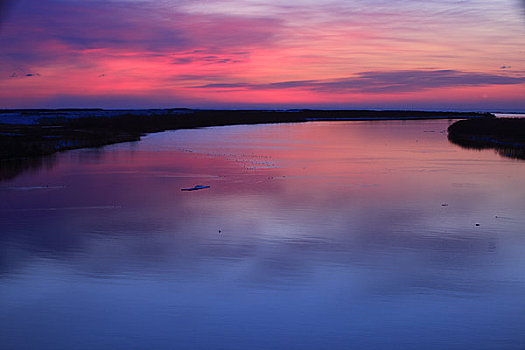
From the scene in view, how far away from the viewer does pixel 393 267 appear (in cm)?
1030

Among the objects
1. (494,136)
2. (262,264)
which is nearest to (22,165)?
(262,264)

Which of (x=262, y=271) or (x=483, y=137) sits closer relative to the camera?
(x=262, y=271)

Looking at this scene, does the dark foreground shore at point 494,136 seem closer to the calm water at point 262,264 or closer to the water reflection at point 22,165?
the calm water at point 262,264

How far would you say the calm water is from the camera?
299 inches

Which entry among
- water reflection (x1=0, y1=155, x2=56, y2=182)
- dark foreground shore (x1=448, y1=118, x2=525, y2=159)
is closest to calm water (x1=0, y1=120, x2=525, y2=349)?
water reflection (x1=0, y1=155, x2=56, y2=182)

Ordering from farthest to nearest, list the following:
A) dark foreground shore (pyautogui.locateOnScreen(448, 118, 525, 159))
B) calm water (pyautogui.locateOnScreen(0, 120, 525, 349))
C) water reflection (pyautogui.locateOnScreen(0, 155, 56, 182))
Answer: dark foreground shore (pyautogui.locateOnScreen(448, 118, 525, 159)), water reflection (pyautogui.locateOnScreen(0, 155, 56, 182)), calm water (pyautogui.locateOnScreen(0, 120, 525, 349))

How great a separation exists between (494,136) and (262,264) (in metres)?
38.2

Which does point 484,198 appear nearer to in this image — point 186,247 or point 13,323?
point 186,247

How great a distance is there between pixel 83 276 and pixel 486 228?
932 centimetres

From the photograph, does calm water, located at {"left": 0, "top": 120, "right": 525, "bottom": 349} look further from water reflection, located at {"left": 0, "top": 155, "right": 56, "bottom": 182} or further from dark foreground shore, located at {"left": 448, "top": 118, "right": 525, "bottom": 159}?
dark foreground shore, located at {"left": 448, "top": 118, "right": 525, "bottom": 159}

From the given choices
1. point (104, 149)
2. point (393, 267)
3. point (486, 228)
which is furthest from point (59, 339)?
point (104, 149)

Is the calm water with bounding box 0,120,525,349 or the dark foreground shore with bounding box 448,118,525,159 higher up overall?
the dark foreground shore with bounding box 448,118,525,159

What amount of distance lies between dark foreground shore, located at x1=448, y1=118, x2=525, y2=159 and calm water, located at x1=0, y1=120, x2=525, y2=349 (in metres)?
14.8

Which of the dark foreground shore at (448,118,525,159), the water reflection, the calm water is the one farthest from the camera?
the dark foreground shore at (448,118,525,159)
